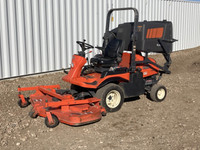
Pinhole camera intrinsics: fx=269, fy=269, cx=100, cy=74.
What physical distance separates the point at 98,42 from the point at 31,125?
6234 millimetres

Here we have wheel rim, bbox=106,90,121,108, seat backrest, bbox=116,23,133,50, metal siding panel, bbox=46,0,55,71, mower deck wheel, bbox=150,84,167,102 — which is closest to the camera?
wheel rim, bbox=106,90,121,108

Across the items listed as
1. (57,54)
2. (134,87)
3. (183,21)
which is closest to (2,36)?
(57,54)

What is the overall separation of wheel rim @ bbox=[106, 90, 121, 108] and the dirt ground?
0.21m

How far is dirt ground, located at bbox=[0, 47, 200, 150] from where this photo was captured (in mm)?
4180

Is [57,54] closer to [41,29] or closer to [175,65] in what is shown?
[41,29]

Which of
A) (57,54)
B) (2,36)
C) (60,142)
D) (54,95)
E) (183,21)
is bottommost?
(60,142)

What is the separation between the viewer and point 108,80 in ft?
18.0

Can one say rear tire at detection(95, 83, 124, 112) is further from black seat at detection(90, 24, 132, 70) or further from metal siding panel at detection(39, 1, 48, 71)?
metal siding panel at detection(39, 1, 48, 71)

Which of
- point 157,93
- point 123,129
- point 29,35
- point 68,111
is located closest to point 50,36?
point 29,35

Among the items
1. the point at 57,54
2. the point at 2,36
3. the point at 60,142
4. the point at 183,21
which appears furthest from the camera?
the point at 183,21

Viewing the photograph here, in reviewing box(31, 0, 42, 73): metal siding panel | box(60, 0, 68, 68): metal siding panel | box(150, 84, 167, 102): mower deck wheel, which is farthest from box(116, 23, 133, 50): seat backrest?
box(60, 0, 68, 68): metal siding panel

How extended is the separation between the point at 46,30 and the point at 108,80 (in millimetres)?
4184

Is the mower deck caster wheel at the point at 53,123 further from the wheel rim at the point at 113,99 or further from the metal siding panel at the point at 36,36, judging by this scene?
the metal siding panel at the point at 36,36

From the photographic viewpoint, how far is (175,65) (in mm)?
11094
